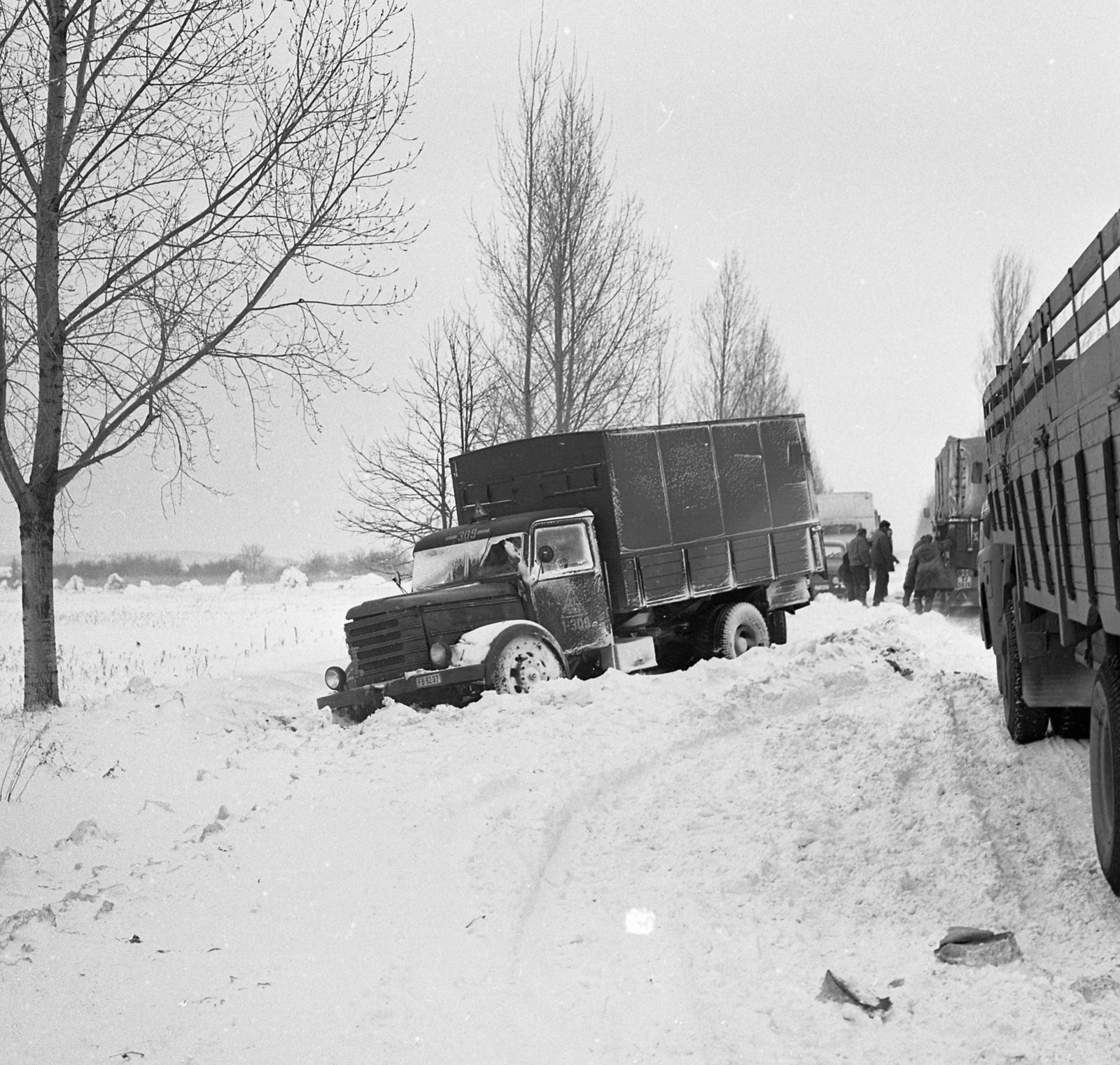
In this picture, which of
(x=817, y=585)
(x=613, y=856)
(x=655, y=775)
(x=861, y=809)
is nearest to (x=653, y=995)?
(x=613, y=856)

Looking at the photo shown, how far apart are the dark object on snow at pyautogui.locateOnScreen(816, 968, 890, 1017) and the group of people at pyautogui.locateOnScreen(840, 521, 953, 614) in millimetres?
18162

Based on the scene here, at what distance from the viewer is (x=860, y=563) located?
25453 millimetres

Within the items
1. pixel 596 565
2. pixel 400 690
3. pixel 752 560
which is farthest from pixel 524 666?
pixel 752 560

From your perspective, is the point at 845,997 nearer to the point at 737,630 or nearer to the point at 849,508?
the point at 737,630

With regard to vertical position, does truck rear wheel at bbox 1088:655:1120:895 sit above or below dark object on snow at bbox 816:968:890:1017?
above

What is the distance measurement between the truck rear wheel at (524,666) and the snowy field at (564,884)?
0.87m

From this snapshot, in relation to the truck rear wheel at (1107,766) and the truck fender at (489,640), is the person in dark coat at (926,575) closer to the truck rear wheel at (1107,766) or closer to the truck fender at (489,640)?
the truck fender at (489,640)

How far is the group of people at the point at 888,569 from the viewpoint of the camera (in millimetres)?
21484

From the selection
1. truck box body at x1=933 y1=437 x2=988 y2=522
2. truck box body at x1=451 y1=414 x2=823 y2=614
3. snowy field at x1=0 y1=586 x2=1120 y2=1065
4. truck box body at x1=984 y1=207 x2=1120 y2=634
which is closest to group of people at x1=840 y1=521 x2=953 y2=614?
truck box body at x1=933 y1=437 x2=988 y2=522

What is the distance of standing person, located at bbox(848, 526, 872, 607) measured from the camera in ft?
82.6

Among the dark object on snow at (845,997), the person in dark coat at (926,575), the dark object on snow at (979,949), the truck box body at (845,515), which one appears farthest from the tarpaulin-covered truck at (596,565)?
the truck box body at (845,515)

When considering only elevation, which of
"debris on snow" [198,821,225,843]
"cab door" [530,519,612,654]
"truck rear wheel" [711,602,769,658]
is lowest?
"debris on snow" [198,821,225,843]

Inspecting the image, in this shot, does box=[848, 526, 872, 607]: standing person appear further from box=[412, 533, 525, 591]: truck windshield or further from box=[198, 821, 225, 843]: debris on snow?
box=[198, 821, 225, 843]: debris on snow

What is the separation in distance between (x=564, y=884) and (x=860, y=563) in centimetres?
2096
